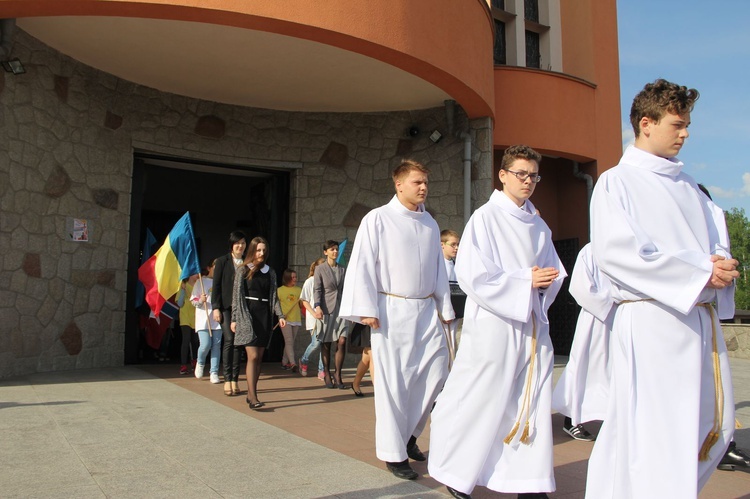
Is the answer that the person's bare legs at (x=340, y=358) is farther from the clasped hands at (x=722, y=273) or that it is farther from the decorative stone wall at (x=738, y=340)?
the decorative stone wall at (x=738, y=340)

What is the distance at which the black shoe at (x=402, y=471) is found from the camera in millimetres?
3926

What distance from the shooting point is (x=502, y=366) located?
358cm

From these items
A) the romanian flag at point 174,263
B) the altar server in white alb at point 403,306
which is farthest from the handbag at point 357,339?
the altar server in white alb at point 403,306

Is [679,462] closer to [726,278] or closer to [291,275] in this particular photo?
[726,278]

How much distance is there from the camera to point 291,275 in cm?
968

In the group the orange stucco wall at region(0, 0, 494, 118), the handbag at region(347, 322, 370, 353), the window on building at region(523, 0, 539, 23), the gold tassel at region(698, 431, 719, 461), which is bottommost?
the gold tassel at region(698, 431, 719, 461)

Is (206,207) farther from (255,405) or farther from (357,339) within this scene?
(255,405)

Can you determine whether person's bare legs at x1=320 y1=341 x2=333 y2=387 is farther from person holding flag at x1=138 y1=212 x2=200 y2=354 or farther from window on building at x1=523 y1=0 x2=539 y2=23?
window on building at x1=523 y1=0 x2=539 y2=23

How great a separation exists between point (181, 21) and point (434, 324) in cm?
499

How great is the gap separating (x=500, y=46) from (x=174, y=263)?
7.18 m

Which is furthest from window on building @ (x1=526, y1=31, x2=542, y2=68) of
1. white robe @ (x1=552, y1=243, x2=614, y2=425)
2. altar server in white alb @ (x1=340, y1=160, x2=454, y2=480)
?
altar server in white alb @ (x1=340, y1=160, x2=454, y2=480)

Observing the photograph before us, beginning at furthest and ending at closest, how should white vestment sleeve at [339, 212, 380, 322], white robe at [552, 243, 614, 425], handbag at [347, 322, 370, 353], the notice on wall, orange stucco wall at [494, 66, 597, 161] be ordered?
1. orange stucco wall at [494, 66, 597, 161]
2. the notice on wall
3. handbag at [347, 322, 370, 353]
4. white robe at [552, 243, 614, 425]
5. white vestment sleeve at [339, 212, 380, 322]

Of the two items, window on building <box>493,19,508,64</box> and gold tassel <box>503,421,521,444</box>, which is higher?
window on building <box>493,19,508,64</box>

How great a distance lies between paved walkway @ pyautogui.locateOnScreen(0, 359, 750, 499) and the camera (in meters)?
3.61
